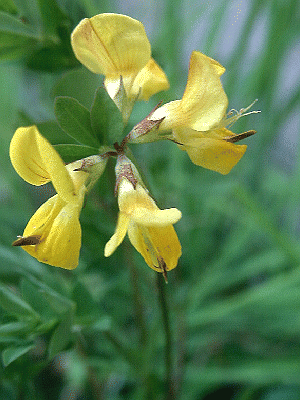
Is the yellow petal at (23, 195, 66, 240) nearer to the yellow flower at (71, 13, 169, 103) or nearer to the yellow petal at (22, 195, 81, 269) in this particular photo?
the yellow petal at (22, 195, 81, 269)

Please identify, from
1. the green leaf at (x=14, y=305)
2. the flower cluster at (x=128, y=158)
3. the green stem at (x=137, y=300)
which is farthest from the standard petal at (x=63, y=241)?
the green stem at (x=137, y=300)

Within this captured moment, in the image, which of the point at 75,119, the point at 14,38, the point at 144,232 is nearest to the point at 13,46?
the point at 14,38

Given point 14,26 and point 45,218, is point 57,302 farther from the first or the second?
point 14,26

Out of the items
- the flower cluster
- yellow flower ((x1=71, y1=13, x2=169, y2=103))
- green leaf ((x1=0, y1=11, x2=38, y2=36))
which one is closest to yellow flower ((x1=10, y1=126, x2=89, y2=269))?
the flower cluster

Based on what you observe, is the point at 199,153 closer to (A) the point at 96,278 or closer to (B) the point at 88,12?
(B) the point at 88,12

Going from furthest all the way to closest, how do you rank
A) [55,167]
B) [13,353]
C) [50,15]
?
[50,15] → [13,353] → [55,167]

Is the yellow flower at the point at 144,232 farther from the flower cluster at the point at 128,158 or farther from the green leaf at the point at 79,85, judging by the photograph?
the green leaf at the point at 79,85
